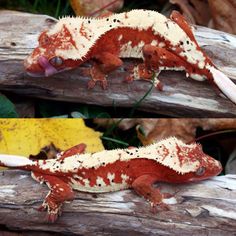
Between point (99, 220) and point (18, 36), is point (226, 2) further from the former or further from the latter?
point (99, 220)

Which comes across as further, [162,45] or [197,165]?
[162,45]

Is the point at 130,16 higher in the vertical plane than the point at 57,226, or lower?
higher

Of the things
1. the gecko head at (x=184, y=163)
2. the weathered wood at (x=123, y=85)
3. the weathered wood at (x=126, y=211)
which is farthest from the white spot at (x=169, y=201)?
the weathered wood at (x=123, y=85)

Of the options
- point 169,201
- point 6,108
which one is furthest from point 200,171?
point 6,108

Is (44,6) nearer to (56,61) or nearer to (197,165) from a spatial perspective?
(56,61)

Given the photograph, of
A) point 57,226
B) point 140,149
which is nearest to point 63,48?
point 140,149

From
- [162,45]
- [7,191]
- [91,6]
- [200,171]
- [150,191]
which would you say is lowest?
[7,191]

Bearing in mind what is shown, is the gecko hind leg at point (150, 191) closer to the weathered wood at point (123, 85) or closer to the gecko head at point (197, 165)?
the gecko head at point (197, 165)

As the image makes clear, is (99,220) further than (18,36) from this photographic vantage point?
No
